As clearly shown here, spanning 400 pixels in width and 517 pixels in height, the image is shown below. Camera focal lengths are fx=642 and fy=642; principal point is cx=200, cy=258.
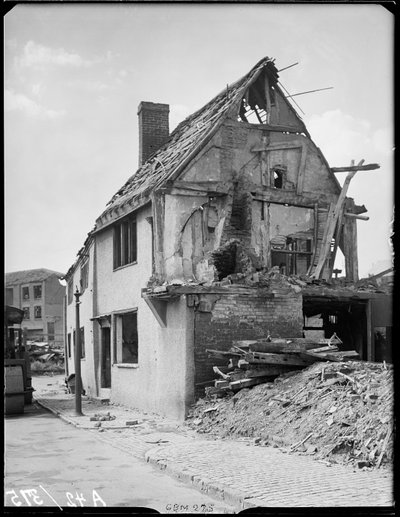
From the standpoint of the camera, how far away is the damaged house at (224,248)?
1484 centimetres

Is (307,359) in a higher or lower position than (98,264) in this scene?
lower

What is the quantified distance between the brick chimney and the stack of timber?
10.7m

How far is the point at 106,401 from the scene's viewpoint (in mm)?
20672

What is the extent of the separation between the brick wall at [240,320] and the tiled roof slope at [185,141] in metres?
3.53

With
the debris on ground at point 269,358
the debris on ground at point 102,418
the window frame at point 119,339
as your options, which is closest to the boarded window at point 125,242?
the window frame at point 119,339

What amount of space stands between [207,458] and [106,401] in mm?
11428

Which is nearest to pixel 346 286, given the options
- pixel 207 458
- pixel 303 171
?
pixel 303 171

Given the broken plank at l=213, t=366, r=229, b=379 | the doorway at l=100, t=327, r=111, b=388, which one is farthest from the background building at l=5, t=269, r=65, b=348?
the broken plank at l=213, t=366, r=229, b=379

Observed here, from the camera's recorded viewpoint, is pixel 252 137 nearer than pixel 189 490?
No

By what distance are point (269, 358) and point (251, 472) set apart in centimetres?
425

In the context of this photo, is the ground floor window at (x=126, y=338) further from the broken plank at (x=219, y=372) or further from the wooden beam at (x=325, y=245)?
the broken plank at (x=219, y=372)

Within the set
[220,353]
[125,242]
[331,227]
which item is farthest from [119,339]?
[331,227]

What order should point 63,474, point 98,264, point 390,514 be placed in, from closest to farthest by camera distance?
point 390,514, point 63,474, point 98,264

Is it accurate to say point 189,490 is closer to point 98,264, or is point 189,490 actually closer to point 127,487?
point 127,487
